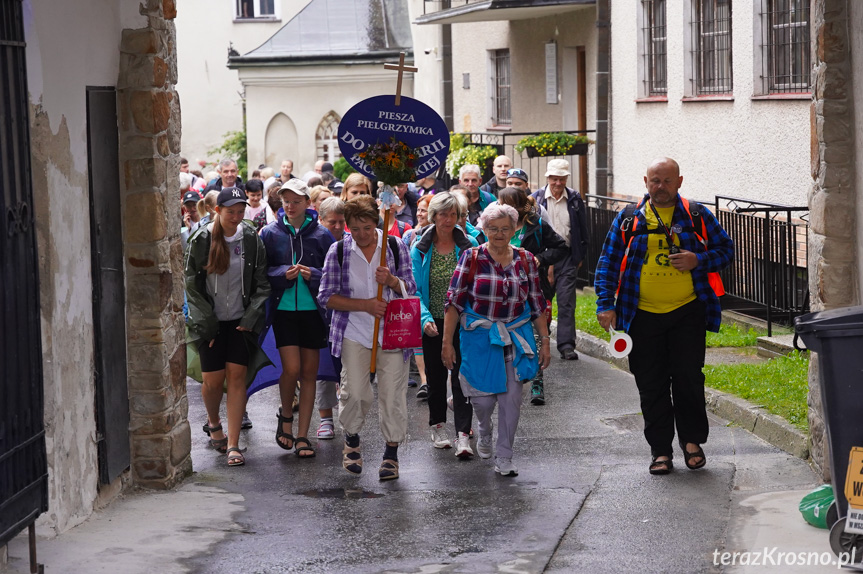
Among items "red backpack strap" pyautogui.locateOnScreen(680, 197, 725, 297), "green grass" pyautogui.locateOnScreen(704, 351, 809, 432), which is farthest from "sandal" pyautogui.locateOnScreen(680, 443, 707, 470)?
"red backpack strap" pyautogui.locateOnScreen(680, 197, 725, 297)

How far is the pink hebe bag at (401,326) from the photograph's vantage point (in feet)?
25.5

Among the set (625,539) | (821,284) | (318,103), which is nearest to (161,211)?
(625,539)

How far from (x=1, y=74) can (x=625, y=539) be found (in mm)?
3741

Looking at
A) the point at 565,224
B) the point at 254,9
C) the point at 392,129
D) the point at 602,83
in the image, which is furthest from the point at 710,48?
the point at 254,9

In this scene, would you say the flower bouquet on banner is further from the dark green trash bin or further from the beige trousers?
the dark green trash bin

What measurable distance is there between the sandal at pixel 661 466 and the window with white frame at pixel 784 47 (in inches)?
274

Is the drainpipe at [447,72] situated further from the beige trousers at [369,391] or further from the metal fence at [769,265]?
the beige trousers at [369,391]

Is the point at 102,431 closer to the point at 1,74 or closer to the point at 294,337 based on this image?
the point at 294,337

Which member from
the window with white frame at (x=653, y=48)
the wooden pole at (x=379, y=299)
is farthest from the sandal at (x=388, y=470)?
the window with white frame at (x=653, y=48)

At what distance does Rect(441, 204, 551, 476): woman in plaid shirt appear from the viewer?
7.72 m

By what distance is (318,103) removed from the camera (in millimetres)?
36906

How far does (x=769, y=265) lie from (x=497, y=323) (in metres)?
5.13

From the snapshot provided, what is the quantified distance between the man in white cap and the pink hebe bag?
4073mm

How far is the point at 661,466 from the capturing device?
296 inches
